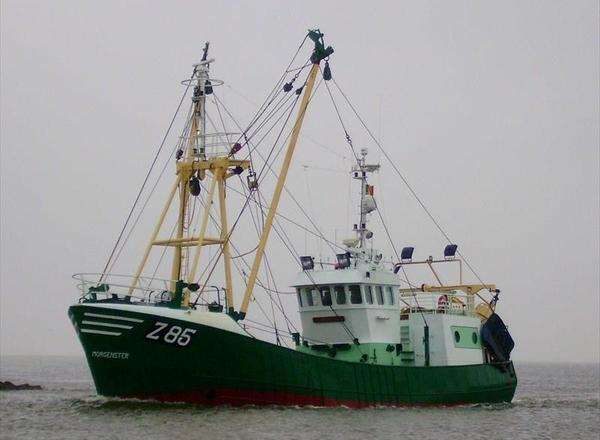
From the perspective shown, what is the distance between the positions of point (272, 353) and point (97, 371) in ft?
20.2

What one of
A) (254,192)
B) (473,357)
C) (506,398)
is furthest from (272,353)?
(506,398)

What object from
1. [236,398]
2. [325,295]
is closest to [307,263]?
[325,295]

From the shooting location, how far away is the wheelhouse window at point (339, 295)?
39.9 m

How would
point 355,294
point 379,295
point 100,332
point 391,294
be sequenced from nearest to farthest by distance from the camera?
point 100,332, point 355,294, point 379,295, point 391,294

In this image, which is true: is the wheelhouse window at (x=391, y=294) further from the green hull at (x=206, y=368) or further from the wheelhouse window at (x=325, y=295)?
the green hull at (x=206, y=368)

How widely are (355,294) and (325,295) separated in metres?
1.27

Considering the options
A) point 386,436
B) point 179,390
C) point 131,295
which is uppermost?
point 131,295

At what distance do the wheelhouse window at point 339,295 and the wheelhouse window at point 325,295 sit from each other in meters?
0.29

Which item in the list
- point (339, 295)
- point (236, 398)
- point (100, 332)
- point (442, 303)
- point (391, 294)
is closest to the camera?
point (100, 332)

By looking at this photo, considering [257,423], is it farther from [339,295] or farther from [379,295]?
[379,295]

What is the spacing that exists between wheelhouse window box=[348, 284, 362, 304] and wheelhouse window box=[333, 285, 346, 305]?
0.33 meters

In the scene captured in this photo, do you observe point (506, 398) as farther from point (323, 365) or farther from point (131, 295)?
point (131, 295)

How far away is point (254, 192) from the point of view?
3919 cm

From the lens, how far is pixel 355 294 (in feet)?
131
